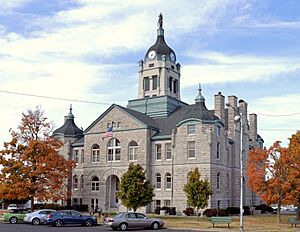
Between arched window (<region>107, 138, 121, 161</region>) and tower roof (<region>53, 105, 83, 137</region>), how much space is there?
9629 mm

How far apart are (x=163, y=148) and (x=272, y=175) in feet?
63.4

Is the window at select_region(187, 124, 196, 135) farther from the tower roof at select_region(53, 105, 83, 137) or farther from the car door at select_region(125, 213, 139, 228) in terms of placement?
the car door at select_region(125, 213, 139, 228)

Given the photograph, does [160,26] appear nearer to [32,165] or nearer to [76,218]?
[32,165]

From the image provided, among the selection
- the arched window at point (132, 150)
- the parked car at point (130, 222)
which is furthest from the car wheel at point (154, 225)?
the arched window at point (132, 150)

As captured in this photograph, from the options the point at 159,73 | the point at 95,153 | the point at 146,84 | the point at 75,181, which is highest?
the point at 159,73

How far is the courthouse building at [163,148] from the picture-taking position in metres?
58.2

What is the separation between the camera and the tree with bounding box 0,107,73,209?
50.2m

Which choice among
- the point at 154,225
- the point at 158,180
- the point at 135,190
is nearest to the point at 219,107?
the point at 158,180

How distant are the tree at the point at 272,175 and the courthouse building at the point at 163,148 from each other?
10773 millimetres

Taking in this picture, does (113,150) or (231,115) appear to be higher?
(231,115)

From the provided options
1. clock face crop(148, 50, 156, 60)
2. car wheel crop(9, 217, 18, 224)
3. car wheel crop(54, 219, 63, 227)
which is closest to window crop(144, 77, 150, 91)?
clock face crop(148, 50, 156, 60)

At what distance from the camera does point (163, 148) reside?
60969mm

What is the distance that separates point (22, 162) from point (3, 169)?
2.12 meters

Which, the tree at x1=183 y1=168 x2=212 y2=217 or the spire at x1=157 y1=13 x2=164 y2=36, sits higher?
the spire at x1=157 y1=13 x2=164 y2=36
